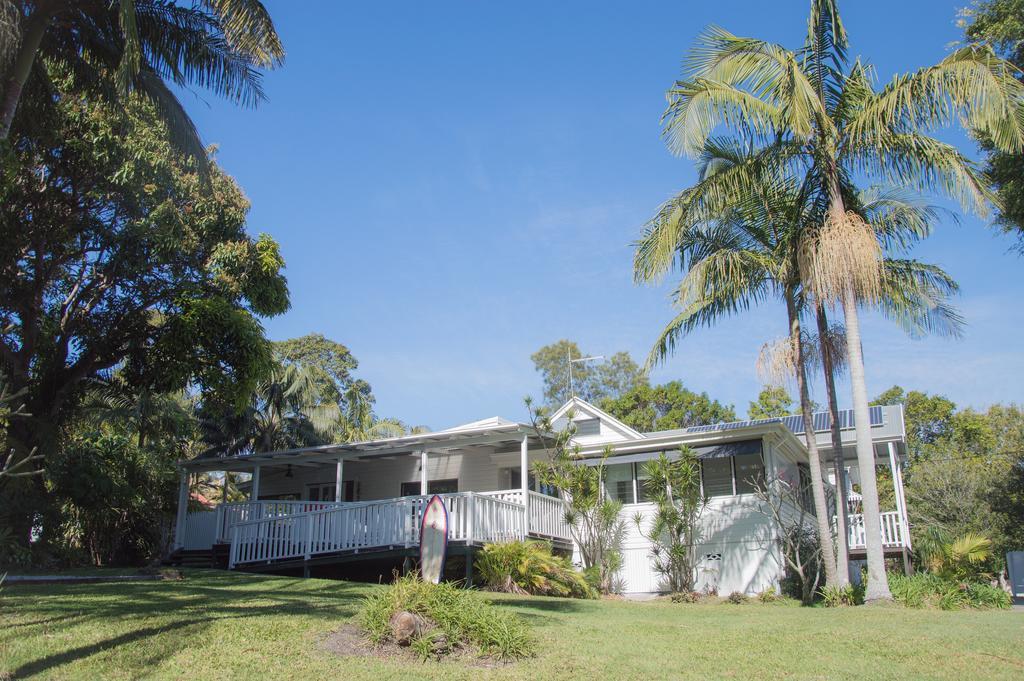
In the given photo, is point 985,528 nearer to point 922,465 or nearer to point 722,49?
point 922,465

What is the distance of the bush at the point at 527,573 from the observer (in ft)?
48.7

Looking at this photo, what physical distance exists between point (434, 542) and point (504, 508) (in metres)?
5.86

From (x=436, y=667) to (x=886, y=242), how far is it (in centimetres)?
1262

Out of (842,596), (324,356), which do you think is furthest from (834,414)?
(324,356)

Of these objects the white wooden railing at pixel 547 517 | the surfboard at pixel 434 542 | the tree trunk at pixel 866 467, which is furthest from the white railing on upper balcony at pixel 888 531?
the surfboard at pixel 434 542

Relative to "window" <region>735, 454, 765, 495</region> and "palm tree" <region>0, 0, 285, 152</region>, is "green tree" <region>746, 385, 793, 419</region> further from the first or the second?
"palm tree" <region>0, 0, 285, 152</region>

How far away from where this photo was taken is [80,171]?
15.6 meters

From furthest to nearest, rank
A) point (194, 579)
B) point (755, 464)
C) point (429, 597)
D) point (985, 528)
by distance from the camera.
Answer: point (985, 528) → point (755, 464) → point (194, 579) → point (429, 597)

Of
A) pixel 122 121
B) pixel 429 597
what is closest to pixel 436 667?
pixel 429 597

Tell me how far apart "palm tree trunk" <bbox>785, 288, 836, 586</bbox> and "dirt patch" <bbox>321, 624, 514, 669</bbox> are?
8984mm

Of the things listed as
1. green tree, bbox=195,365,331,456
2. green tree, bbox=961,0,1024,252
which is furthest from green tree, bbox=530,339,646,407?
green tree, bbox=961,0,1024,252

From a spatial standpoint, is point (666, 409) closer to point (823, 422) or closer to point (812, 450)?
point (823, 422)

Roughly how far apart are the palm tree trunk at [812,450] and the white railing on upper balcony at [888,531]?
4.94 m

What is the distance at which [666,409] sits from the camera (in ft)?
143
